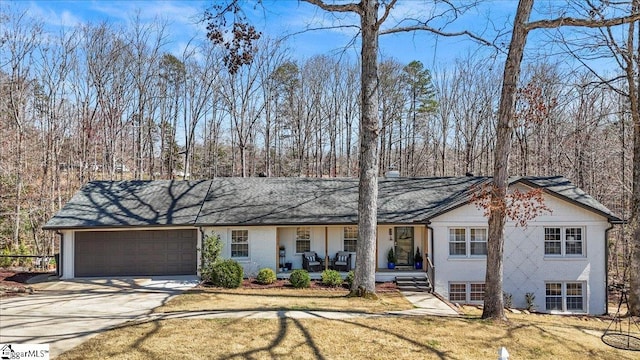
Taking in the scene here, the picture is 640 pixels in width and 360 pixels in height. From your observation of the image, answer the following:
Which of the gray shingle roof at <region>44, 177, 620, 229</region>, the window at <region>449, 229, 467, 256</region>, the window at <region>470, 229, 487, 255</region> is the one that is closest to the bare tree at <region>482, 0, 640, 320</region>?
the gray shingle roof at <region>44, 177, 620, 229</region>

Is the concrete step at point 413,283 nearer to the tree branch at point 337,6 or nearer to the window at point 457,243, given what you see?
the window at point 457,243

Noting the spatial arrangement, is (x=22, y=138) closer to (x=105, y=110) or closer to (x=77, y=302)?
(x=105, y=110)

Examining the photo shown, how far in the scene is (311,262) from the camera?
17250mm

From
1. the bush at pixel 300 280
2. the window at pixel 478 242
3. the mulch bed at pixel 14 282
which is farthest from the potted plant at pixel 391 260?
the mulch bed at pixel 14 282

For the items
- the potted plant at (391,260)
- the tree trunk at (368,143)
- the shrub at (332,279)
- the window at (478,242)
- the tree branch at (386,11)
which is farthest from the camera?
the potted plant at (391,260)

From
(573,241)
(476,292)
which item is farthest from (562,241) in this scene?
(476,292)

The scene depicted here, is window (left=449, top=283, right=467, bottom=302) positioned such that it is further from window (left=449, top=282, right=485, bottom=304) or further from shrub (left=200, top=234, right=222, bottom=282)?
shrub (left=200, top=234, right=222, bottom=282)

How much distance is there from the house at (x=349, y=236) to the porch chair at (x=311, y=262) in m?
0.27

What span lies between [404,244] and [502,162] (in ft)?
30.1

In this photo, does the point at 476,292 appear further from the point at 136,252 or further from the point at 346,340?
the point at 136,252

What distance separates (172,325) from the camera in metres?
8.25

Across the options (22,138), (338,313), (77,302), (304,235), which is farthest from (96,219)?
(338,313)

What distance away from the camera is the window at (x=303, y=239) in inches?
706

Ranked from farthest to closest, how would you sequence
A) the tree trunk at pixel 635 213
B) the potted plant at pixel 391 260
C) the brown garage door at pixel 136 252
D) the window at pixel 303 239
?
the window at pixel 303 239 → the potted plant at pixel 391 260 → the brown garage door at pixel 136 252 → the tree trunk at pixel 635 213
